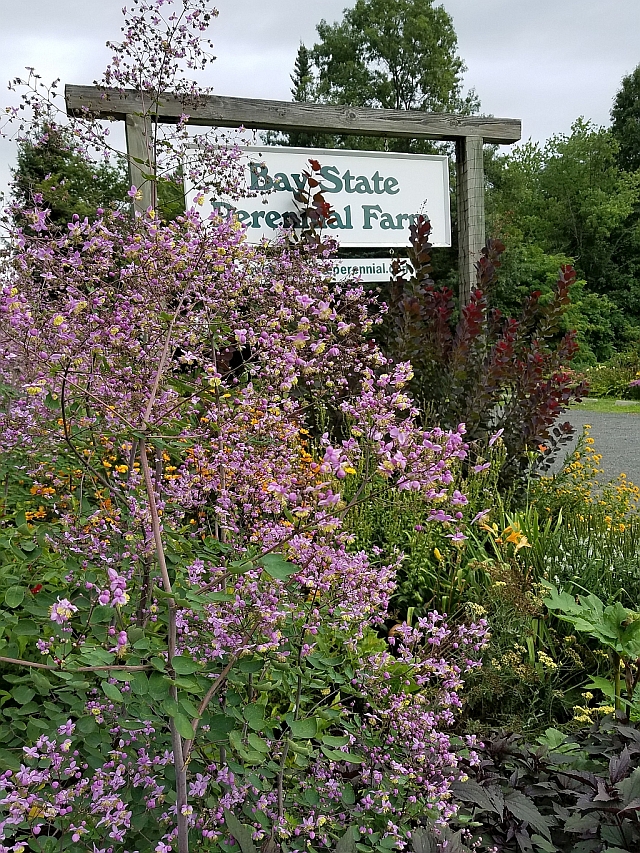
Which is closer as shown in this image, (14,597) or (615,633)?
(14,597)

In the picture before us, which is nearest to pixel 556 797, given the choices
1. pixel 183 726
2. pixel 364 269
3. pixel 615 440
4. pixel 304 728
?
pixel 304 728

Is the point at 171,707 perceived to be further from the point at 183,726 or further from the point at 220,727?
the point at 220,727

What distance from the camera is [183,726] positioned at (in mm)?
934

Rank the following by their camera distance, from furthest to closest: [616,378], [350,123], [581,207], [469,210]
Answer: [581,207] < [616,378] < [469,210] < [350,123]

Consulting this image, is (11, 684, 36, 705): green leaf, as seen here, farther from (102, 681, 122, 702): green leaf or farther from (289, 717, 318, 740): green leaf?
(289, 717, 318, 740): green leaf

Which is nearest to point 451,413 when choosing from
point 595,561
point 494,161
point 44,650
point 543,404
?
point 543,404

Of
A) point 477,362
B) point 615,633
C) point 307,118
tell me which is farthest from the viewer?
point 307,118

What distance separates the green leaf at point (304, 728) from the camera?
104 cm

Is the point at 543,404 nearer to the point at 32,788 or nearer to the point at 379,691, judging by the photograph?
the point at 379,691

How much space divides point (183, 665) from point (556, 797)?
111 cm

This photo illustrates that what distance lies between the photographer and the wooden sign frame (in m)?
3.93

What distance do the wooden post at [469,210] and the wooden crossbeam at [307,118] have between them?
171 millimetres

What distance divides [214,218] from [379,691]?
117 cm

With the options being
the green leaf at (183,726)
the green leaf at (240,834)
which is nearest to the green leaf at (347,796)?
the green leaf at (240,834)
